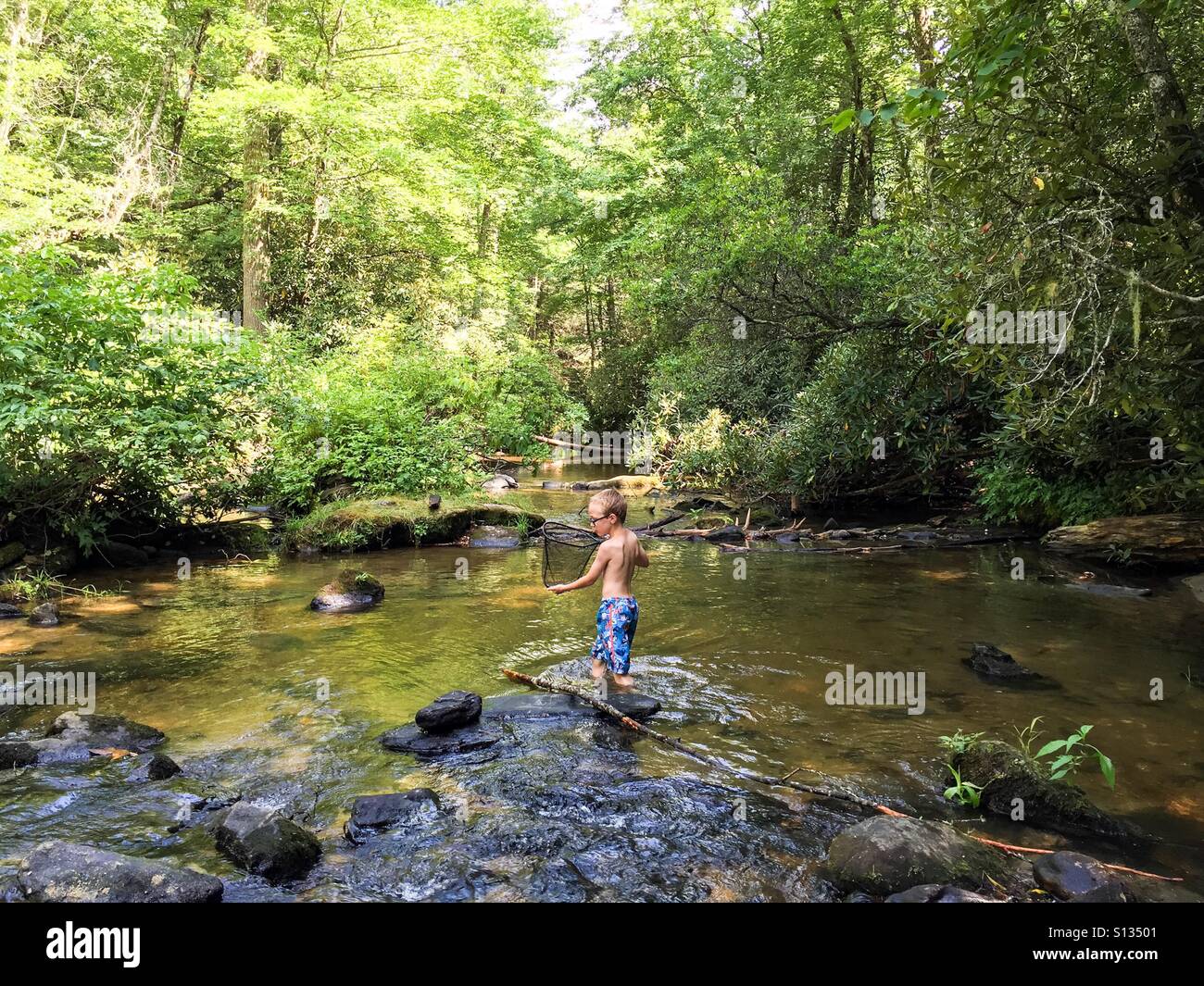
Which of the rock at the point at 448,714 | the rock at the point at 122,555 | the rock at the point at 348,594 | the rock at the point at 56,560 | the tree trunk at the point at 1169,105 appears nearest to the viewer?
the rock at the point at 448,714

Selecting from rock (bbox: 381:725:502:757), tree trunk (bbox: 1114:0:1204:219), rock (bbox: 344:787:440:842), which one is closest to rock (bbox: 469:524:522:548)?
rock (bbox: 381:725:502:757)

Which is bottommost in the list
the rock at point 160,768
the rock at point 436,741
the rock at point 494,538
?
the rock at point 436,741

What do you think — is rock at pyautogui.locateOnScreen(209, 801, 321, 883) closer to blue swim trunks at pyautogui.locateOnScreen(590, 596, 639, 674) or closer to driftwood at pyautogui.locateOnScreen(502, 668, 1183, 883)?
driftwood at pyautogui.locateOnScreen(502, 668, 1183, 883)

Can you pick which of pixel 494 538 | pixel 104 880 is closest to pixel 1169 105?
pixel 104 880

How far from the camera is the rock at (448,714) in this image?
545 cm

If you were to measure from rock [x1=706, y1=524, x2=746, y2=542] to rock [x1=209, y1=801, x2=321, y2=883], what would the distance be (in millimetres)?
10693

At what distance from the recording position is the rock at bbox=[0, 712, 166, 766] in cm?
491

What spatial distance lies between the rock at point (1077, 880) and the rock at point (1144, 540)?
8.30 metres

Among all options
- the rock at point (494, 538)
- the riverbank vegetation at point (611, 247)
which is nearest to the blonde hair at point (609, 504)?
the riverbank vegetation at point (611, 247)

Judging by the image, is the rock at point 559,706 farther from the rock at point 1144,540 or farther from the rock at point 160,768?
the rock at point 1144,540

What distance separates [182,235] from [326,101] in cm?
723

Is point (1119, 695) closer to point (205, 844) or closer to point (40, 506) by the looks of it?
point (205, 844)

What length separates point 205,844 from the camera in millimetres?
3934

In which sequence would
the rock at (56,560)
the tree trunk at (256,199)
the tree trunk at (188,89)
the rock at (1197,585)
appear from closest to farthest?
the rock at (1197,585) < the rock at (56,560) < the tree trunk at (256,199) < the tree trunk at (188,89)
